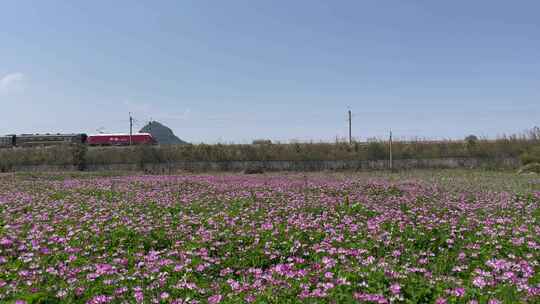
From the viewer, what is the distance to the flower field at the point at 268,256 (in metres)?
4.48

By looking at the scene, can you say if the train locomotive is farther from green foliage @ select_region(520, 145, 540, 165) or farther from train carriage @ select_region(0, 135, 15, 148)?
green foliage @ select_region(520, 145, 540, 165)

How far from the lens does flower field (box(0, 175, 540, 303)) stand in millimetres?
4484

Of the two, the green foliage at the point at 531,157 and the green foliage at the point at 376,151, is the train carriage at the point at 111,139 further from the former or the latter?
the green foliage at the point at 531,157

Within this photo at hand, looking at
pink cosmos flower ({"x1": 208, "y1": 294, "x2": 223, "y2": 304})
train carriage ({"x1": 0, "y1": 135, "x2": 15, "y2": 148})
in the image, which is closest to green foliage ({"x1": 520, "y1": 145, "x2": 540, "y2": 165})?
pink cosmos flower ({"x1": 208, "y1": 294, "x2": 223, "y2": 304})

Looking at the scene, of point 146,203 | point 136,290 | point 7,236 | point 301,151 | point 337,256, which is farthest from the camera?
point 301,151

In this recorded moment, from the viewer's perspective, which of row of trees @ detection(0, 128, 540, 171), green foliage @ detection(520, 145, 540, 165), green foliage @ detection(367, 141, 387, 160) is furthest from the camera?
green foliage @ detection(367, 141, 387, 160)

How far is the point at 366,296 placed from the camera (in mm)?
4145

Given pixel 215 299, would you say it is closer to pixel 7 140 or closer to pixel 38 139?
pixel 38 139

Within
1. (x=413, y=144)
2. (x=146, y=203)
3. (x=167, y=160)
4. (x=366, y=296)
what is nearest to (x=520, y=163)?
(x=413, y=144)

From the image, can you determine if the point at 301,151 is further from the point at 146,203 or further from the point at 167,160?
the point at 146,203

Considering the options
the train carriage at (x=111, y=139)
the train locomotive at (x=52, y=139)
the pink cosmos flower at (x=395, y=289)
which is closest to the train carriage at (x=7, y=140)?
the train locomotive at (x=52, y=139)

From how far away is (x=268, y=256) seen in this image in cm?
643

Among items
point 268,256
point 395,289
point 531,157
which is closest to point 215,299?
point 395,289

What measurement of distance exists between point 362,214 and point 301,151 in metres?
44.6
